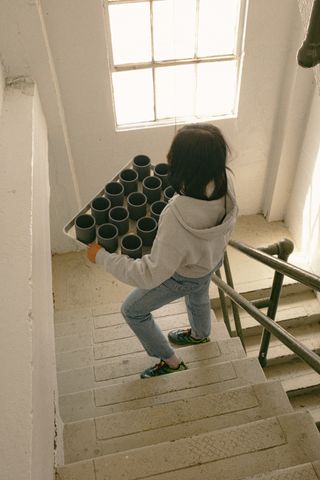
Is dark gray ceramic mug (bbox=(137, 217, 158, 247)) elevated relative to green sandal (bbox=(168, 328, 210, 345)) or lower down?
elevated

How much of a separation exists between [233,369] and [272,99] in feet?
7.01

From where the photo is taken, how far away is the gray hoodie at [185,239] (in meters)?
1.44

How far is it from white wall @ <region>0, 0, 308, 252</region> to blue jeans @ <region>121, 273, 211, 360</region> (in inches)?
63.5

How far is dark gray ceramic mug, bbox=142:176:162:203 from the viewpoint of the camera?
2047 mm

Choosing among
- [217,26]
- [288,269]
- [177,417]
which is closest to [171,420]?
[177,417]

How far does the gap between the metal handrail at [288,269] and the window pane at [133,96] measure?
1.74 metres

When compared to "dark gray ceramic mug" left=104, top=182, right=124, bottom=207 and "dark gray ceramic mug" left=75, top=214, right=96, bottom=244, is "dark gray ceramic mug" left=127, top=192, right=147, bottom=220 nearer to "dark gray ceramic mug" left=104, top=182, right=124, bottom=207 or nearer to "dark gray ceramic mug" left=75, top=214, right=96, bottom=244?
"dark gray ceramic mug" left=104, top=182, right=124, bottom=207

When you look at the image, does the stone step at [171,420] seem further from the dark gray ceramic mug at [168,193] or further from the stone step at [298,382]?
the stone step at [298,382]

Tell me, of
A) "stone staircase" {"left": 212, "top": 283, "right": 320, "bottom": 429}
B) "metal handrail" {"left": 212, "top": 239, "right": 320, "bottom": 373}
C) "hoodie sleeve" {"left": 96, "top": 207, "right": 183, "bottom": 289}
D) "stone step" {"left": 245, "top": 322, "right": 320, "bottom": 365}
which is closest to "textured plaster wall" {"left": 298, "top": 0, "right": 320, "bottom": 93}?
"metal handrail" {"left": 212, "top": 239, "right": 320, "bottom": 373}

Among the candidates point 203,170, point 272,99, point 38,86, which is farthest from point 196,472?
point 272,99

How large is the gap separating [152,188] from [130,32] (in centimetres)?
140

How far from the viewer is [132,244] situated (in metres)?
1.89

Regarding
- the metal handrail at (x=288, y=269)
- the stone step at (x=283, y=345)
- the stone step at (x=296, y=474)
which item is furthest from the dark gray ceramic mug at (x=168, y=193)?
the stone step at (x=283, y=345)

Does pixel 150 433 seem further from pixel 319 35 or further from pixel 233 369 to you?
pixel 319 35
